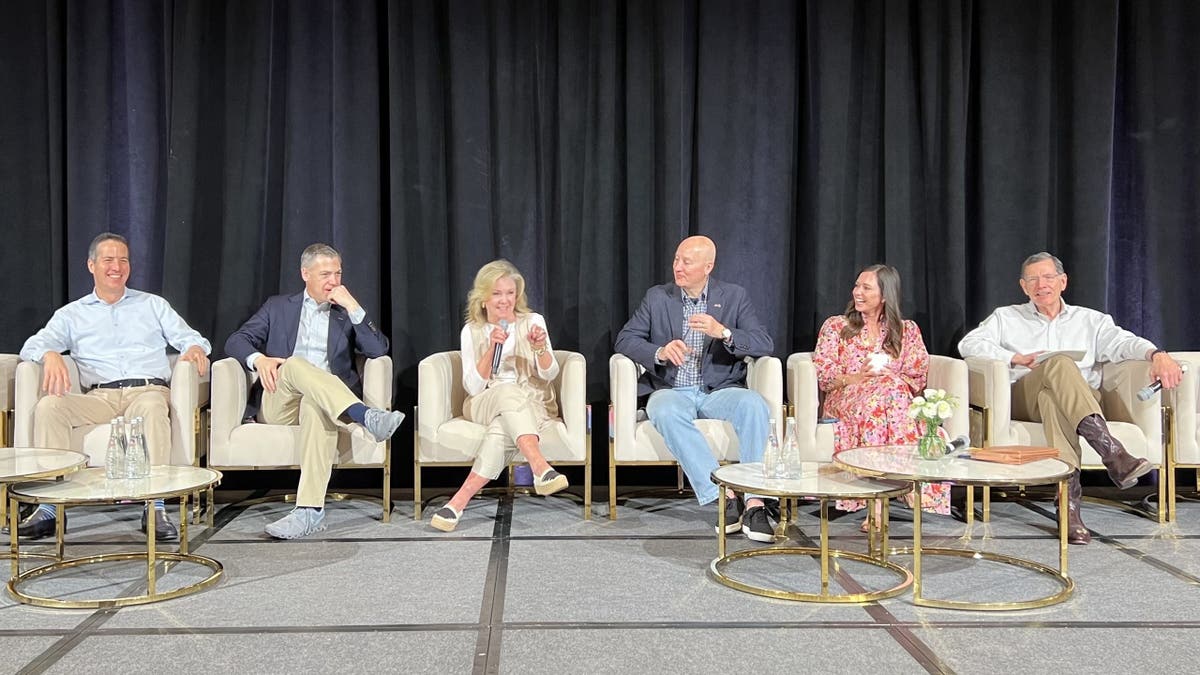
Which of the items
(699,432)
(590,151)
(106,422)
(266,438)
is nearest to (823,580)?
(699,432)

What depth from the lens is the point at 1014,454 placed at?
3584 millimetres

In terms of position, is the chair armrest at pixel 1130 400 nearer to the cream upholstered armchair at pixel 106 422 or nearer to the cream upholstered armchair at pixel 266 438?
the cream upholstered armchair at pixel 266 438

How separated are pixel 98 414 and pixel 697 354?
2.45 m

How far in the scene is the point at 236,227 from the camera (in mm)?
5371

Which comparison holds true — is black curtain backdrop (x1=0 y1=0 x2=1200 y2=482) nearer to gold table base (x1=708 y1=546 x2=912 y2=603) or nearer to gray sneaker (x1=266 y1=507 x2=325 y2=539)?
gray sneaker (x1=266 y1=507 x2=325 y2=539)

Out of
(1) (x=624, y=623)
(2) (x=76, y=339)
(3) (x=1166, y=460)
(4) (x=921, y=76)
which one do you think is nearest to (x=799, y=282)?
(4) (x=921, y=76)

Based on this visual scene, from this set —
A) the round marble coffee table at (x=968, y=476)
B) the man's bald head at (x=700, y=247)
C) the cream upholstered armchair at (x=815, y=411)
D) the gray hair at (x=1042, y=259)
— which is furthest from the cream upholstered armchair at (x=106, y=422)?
the gray hair at (x=1042, y=259)

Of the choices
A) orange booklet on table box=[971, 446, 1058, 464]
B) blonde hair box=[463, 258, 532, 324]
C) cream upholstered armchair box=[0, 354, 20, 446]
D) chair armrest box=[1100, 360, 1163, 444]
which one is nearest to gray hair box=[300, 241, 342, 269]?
blonde hair box=[463, 258, 532, 324]

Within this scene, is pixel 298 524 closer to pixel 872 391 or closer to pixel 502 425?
pixel 502 425

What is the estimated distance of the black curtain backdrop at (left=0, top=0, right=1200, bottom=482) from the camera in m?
5.39

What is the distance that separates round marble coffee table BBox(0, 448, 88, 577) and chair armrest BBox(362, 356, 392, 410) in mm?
1186

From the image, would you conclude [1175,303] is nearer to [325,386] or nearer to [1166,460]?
[1166,460]

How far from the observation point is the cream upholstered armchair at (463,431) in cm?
459

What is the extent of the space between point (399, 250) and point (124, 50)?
1.65m
